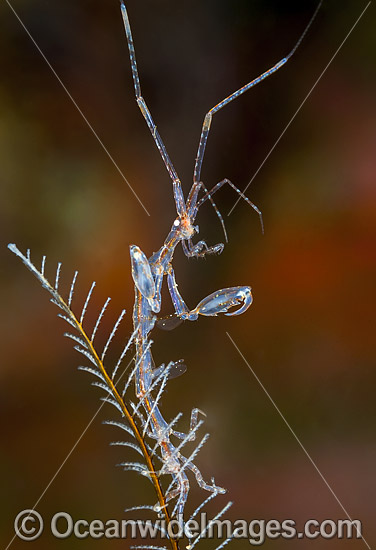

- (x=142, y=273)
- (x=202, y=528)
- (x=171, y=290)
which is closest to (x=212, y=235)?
(x=171, y=290)

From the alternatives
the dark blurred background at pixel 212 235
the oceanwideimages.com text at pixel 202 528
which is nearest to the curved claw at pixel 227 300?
the dark blurred background at pixel 212 235

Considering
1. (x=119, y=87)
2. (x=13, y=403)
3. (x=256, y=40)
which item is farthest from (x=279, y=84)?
(x=13, y=403)

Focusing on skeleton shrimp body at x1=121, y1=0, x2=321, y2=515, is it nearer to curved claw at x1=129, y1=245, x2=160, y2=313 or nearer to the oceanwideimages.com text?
curved claw at x1=129, y1=245, x2=160, y2=313

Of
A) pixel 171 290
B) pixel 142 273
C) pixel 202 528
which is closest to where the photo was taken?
pixel 142 273

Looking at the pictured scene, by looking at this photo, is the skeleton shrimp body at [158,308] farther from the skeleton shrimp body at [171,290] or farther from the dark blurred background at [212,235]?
the dark blurred background at [212,235]

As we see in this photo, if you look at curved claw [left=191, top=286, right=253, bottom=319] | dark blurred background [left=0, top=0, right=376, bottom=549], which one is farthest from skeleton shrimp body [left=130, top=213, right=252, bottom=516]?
dark blurred background [left=0, top=0, right=376, bottom=549]

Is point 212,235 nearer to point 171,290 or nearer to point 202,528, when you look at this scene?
point 171,290
